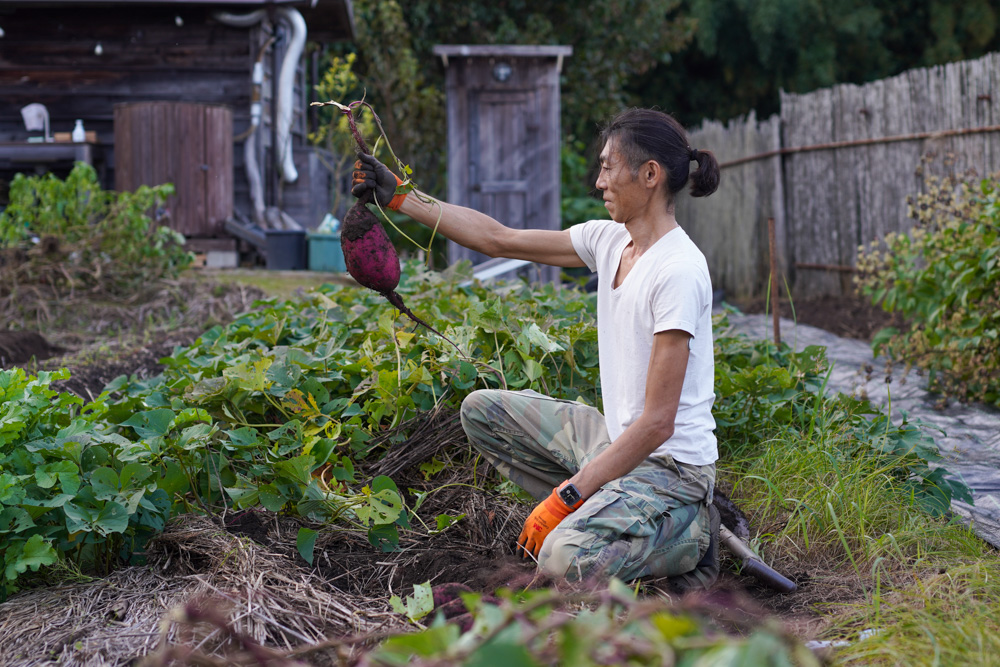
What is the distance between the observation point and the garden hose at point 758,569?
2.26 m

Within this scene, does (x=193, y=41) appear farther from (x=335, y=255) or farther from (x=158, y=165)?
(x=335, y=255)

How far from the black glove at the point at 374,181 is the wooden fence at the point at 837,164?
4.02m

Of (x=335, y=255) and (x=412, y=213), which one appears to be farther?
(x=335, y=255)

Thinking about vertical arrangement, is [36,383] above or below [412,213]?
below

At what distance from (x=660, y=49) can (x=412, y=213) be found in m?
13.1

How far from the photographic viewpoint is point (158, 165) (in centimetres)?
835

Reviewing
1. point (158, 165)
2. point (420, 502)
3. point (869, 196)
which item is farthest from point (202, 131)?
point (420, 502)

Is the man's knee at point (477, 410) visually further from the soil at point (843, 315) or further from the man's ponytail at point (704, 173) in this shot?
the soil at point (843, 315)

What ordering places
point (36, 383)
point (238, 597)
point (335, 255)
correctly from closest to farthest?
point (238, 597) → point (36, 383) → point (335, 255)

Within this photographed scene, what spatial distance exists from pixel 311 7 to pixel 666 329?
30.7 feet

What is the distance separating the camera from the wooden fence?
632cm

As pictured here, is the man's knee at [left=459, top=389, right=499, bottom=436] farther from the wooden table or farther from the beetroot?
the wooden table

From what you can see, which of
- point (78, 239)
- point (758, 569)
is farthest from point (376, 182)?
point (78, 239)

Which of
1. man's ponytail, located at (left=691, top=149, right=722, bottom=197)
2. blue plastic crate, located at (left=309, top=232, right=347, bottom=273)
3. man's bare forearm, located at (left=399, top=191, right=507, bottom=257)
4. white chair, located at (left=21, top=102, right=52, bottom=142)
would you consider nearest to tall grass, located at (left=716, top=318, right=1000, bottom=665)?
man's ponytail, located at (left=691, top=149, right=722, bottom=197)
